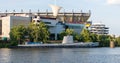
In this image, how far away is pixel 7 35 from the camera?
149 metres

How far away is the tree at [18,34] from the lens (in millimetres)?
134375

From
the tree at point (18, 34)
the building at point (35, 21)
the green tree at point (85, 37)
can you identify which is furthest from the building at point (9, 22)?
the green tree at point (85, 37)

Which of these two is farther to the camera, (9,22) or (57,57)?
(9,22)

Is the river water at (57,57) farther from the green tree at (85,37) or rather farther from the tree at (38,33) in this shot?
the green tree at (85,37)

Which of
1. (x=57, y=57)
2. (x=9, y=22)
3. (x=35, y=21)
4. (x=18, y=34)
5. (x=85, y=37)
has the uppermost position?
(x=35, y=21)

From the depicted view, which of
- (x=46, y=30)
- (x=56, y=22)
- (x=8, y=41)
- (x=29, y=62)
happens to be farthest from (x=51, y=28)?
(x=29, y=62)

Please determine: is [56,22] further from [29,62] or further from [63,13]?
[29,62]

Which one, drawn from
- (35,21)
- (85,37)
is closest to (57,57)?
(35,21)

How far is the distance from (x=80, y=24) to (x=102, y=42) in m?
15.9

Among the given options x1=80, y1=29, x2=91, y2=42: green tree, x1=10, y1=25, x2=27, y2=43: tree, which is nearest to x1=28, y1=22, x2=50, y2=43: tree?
x1=10, y1=25, x2=27, y2=43: tree

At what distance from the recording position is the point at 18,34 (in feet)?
442

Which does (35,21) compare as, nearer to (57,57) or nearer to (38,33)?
(38,33)

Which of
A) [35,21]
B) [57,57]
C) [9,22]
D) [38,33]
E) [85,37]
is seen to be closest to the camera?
[57,57]

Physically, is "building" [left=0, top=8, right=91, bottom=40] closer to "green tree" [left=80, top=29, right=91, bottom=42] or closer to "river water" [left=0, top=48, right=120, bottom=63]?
"green tree" [left=80, top=29, right=91, bottom=42]
